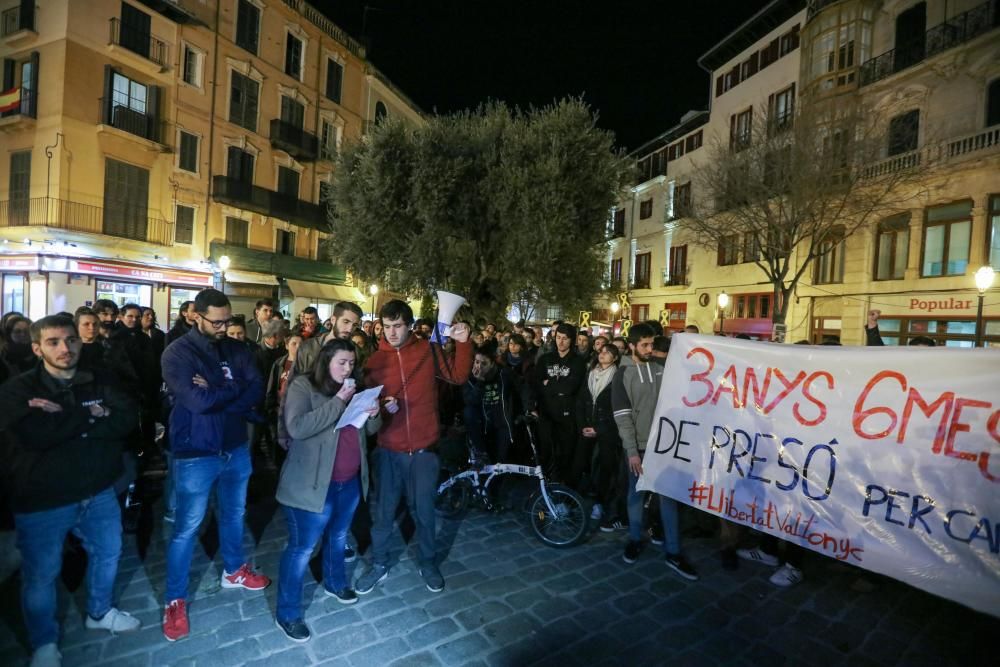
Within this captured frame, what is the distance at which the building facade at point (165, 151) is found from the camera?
58.8 ft

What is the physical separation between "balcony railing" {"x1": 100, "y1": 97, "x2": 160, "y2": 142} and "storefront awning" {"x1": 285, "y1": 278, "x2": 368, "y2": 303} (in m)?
8.27

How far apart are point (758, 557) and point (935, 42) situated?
2058cm

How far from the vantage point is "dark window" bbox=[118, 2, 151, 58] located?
63.6 ft

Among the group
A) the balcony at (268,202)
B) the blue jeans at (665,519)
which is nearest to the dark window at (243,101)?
the balcony at (268,202)

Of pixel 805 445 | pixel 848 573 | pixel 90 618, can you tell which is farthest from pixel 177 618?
pixel 848 573

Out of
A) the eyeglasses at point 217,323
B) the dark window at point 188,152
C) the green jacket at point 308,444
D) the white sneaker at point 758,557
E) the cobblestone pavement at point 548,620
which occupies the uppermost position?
the dark window at point 188,152

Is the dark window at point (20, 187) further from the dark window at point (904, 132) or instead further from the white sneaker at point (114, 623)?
the dark window at point (904, 132)

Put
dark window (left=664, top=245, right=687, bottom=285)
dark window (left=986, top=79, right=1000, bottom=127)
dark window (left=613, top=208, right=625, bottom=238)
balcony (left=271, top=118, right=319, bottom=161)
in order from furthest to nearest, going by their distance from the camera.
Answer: dark window (left=613, top=208, right=625, bottom=238) → dark window (left=664, top=245, right=687, bottom=285) → balcony (left=271, top=118, right=319, bottom=161) → dark window (left=986, top=79, right=1000, bottom=127)

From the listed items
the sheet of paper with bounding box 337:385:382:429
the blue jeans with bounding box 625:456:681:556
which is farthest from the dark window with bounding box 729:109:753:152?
the sheet of paper with bounding box 337:385:382:429

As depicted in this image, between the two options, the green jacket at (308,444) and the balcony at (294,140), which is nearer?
the green jacket at (308,444)

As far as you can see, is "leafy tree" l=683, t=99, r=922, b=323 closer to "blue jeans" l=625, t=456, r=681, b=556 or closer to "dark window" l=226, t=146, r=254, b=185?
"blue jeans" l=625, t=456, r=681, b=556

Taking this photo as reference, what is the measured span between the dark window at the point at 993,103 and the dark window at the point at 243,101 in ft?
91.6

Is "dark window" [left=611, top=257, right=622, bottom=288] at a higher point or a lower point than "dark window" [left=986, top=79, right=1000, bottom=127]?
lower

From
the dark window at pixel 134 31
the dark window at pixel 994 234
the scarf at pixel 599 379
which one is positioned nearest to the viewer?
the scarf at pixel 599 379
